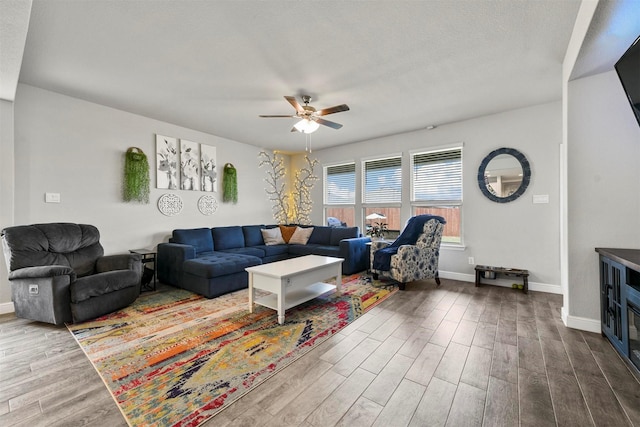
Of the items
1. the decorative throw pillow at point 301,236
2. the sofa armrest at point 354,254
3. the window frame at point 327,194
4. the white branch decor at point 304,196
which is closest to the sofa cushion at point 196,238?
the decorative throw pillow at point 301,236

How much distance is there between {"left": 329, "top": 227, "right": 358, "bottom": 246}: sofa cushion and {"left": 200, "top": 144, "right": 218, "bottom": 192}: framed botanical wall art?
2.43 metres

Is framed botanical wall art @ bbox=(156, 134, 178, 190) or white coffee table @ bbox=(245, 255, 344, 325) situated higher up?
framed botanical wall art @ bbox=(156, 134, 178, 190)

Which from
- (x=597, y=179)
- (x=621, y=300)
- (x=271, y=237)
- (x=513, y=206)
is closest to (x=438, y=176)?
(x=513, y=206)

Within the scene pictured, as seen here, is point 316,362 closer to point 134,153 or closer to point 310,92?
point 310,92

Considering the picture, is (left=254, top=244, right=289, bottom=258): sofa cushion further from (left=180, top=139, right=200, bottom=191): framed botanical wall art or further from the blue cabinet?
the blue cabinet

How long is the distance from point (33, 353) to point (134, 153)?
2739mm

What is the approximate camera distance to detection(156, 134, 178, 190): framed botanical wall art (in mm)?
4246

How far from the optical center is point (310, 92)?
10.4ft

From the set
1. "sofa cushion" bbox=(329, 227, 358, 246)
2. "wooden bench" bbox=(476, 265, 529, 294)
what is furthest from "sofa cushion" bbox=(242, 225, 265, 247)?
"wooden bench" bbox=(476, 265, 529, 294)

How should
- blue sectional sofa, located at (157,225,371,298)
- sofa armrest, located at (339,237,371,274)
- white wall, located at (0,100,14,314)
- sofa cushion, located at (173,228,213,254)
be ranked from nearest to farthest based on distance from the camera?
white wall, located at (0,100,14,314) < blue sectional sofa, located at (157,225,371,298) < sofa cushion, located at (173,228,213,254) < sofa armrest, located at (339,237,371,274)

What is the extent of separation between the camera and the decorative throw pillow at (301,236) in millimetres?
5387

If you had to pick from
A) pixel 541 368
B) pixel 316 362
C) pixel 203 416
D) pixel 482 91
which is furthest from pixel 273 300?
pixel 482 91

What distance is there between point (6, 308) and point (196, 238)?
212 cm

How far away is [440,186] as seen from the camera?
4566mm
